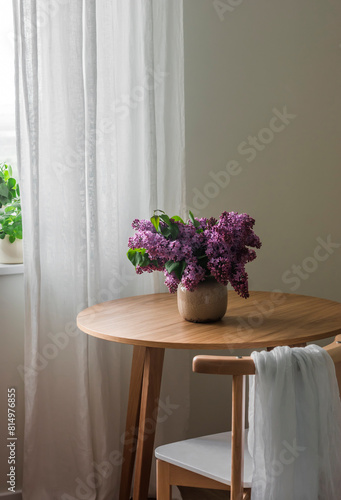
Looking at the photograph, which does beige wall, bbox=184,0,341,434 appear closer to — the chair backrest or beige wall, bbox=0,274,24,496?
beige wall, bbox=0,274,24,496

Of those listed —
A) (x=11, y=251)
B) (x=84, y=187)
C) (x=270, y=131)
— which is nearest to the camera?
(x=84, y=187)

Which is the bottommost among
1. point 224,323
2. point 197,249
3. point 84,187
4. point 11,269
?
point 224,323

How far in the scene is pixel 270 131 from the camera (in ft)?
8.39

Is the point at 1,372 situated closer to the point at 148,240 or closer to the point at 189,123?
the point at 148,240

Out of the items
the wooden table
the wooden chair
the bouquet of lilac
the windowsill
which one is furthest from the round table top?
the windowsill

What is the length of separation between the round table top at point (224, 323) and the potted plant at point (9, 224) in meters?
0.44

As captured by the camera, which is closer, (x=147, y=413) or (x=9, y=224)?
(x=147, y=413)

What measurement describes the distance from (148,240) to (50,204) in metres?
0.55

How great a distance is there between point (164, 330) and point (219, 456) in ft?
1.21

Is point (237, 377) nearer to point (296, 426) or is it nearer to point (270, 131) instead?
point (296, 426)

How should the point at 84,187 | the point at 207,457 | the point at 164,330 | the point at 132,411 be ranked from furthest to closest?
1. the point at 84,187
2. the point at 132,411
3. the point at 164,330
4. the point at 207,457

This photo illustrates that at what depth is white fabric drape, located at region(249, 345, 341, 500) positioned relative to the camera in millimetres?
1207

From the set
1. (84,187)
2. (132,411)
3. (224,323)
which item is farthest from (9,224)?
(224,323)

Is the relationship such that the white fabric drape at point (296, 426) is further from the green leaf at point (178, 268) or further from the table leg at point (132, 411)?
the table leg at point (132, 411)
